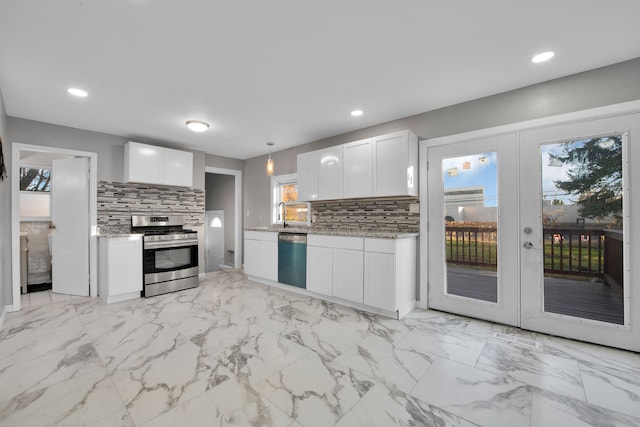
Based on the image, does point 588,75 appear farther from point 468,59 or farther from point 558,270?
point 558,270

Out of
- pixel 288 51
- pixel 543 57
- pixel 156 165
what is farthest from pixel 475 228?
pixel 156 165

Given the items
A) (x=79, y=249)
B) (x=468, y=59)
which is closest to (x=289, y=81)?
(x=468, y=59)

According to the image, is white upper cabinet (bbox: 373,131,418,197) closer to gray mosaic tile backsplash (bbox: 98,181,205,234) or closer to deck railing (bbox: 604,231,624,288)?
deck railing (bbox: 604,231,624,288)

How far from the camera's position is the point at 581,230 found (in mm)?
2451

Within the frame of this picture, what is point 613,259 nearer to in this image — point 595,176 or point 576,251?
point 576,251

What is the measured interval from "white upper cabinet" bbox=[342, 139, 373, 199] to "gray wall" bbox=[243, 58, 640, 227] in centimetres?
39

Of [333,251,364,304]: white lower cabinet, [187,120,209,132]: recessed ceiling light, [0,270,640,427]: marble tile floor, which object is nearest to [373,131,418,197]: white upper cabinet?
[333,251,364,304]: white lower cabinet

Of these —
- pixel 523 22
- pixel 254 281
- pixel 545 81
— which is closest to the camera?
pixel 523 22

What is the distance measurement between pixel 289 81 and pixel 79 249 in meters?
3.84

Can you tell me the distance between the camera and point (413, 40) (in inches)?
79.5

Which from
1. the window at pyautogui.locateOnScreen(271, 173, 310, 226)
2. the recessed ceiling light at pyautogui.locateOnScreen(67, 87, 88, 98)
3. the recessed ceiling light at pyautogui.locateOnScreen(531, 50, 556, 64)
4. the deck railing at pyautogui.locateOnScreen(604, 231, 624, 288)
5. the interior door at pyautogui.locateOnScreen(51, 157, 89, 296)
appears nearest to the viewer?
the recessed ceiling light at pyautogui.locateOnScreen(531, 50, 556, 64)

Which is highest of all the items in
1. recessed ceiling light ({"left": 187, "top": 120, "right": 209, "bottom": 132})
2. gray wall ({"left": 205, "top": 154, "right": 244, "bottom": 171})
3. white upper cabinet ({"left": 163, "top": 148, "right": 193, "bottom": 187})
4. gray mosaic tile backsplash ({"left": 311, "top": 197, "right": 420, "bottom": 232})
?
recessed ceiling light ({"left": 187, "top": 120, "right": 209, "bottom": 132})

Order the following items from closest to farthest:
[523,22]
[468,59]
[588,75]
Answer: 1. [523,22]
2. [468,59]
3. [588,75]

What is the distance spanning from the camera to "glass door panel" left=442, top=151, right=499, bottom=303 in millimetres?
2889
